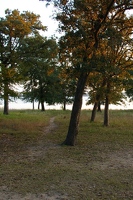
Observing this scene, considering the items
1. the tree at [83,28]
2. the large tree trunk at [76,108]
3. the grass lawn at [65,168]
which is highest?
the tree at [83,28]

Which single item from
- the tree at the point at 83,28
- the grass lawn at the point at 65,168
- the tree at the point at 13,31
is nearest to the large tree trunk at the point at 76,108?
the tree at the point at 83,28

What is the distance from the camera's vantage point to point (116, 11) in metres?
11.3

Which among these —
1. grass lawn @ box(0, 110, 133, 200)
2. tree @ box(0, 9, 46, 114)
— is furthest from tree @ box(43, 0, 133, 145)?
tree @ box(0, 9, 46, 114)

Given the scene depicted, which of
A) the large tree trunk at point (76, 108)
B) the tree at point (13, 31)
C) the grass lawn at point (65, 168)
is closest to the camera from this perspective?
the grass lawn at point (65, 168)

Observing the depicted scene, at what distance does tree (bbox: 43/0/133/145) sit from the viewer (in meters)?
10.1

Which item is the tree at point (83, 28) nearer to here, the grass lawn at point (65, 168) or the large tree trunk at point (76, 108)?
the large tree trunk at point (76, 108)

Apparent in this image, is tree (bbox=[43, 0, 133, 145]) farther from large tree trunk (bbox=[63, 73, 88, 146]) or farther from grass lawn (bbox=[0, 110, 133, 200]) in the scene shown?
grass lawn (bbox=[0, 110, 133, 200])

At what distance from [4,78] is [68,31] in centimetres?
502

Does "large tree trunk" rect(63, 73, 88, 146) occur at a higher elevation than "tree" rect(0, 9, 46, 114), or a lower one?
lower

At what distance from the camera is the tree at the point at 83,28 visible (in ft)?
33.2

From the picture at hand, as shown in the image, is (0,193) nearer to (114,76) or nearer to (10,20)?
(114,76)

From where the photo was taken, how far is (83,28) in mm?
10195

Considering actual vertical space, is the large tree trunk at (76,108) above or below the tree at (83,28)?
below

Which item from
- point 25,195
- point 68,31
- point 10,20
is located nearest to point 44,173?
point 25,195
